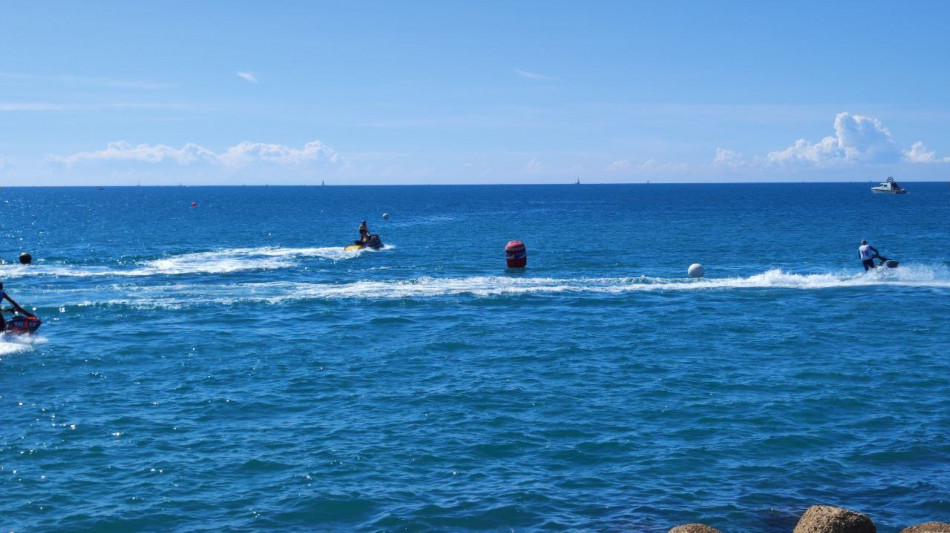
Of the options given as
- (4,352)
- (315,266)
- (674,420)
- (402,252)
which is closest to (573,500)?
(674,420)

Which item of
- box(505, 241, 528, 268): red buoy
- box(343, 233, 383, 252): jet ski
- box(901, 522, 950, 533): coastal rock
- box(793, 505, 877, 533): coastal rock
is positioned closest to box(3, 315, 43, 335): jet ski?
box(505, 241, 528, 268): red buoy

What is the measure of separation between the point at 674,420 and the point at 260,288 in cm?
2919

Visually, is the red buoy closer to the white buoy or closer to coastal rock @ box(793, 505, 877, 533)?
the white buoy

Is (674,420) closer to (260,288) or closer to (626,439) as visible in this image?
(626,439)

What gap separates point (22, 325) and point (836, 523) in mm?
29962

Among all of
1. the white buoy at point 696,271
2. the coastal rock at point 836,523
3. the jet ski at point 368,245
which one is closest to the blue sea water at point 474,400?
the white buoy at point 696,271

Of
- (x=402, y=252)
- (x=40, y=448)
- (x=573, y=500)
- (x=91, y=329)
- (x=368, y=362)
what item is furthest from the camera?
(x=402, y=252)

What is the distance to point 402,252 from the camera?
66938mm

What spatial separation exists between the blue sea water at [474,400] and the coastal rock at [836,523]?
6.55ft

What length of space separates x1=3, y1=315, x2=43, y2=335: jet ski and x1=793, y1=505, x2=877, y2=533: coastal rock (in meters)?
29.3

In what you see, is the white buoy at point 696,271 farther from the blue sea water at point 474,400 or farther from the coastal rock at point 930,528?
the coastal rock at point 930,528

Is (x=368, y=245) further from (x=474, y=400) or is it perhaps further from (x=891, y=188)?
(x=891, y=188)

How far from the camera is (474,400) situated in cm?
2483

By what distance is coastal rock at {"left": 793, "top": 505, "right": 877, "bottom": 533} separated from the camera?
562 inches
